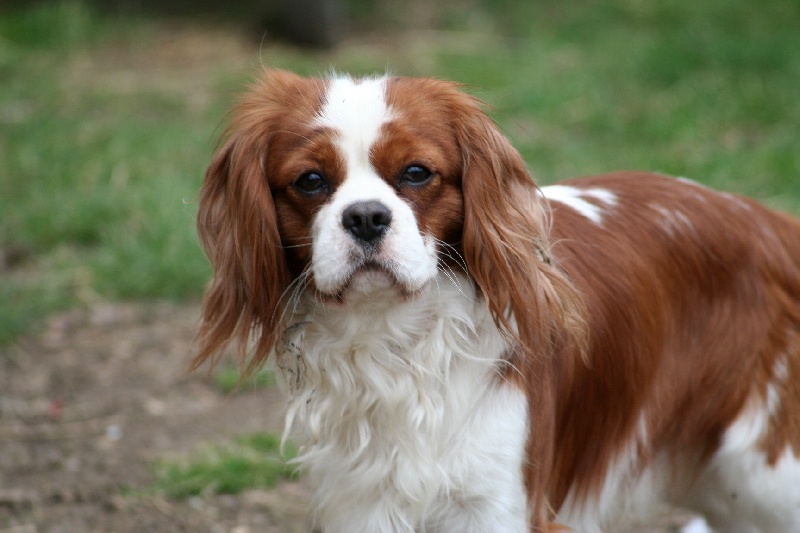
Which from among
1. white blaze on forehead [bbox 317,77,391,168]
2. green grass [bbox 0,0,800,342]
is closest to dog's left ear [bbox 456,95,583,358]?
white blaze on forehead [bbox 317,77,391,168]

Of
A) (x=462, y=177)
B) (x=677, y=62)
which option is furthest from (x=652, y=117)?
(x=462, y=177)

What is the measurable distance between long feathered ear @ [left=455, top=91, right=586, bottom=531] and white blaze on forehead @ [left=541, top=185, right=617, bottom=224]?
0.28 metres

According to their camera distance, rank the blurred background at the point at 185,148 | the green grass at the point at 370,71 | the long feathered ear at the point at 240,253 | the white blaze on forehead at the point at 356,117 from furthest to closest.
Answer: the green grass at the point at 370,71 → the blurred background at the point at 185,148 → the long feathered ear at the point at 240,253 → the white blaze on forehead at the point at 356,117

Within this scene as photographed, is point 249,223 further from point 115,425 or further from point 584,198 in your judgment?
point 115,425

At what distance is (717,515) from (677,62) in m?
5.41

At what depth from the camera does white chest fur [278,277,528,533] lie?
2.86m

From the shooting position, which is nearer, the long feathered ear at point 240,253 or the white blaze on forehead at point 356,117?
the white blaze on forehead at point 356,117

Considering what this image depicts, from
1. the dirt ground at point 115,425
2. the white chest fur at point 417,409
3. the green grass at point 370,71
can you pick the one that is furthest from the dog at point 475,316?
the green grass at point 370,71

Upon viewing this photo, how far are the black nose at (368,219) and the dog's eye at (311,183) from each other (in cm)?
16

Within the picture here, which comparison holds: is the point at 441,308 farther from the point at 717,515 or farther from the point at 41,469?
the point at 41,469

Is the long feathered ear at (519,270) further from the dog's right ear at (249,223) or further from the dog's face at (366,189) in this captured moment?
the dog's right ear at (249,223)

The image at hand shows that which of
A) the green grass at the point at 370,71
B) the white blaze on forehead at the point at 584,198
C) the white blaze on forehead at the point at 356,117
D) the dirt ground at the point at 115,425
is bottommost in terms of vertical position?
the dirt ground at the point at 115,425

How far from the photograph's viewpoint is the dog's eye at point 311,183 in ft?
9.02

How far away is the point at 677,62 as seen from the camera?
27.0 feet
